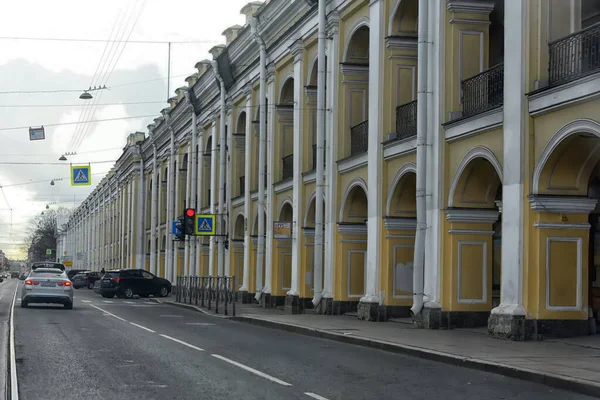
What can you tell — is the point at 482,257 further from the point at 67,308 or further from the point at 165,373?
the point at 67,308

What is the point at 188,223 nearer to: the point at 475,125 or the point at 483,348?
the point at 475,125

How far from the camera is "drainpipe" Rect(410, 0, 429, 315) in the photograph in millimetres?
20281

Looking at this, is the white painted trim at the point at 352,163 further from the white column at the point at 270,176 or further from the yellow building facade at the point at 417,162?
the white column at the point at 270,176

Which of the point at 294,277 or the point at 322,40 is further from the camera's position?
the point at 294,277

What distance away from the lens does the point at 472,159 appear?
1895 cm

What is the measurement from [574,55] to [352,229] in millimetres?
11355

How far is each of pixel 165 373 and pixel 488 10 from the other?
11.9 meters

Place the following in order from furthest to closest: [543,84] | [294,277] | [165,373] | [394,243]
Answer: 1. [294,277]
2. [394,243]
3. [543,84]
4. [165,373]

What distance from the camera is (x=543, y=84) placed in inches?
647

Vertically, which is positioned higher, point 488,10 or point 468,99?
point 488,10

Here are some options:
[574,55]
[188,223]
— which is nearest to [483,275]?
[574,55]

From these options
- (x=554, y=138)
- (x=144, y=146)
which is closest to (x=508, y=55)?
(x=554, y=138)

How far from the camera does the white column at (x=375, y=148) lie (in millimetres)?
23328

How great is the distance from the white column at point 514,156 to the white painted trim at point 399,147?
15.1ft
